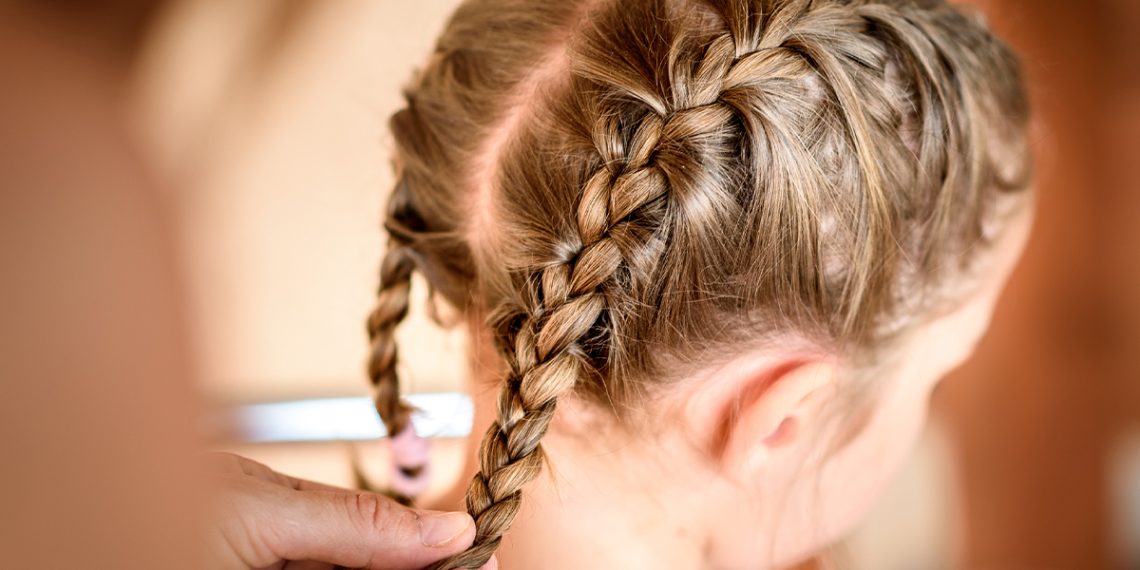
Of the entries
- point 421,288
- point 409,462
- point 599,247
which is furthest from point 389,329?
point 421,288

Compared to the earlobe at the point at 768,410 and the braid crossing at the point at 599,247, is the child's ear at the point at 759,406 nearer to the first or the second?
the earlobe at the point at 768,410

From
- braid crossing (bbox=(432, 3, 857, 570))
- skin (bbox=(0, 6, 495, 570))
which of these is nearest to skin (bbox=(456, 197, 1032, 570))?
braid crossing (bbox=(432, 3, 857, 570))

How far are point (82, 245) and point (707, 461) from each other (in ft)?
2.03

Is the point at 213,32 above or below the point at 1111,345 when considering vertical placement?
above

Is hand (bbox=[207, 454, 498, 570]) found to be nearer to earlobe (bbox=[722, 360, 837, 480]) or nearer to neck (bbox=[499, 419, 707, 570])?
neck (bbox=[499, 419, 707, 570])

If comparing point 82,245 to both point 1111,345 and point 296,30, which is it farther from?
Result: point 1111,345

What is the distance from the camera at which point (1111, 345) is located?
6.14 feet

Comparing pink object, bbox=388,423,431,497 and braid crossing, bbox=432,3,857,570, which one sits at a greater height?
braid crossing, bbox=432,3,857,570

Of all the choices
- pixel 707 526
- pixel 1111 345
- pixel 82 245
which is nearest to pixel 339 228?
pixel 707 526

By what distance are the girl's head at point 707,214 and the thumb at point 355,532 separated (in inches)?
1.0

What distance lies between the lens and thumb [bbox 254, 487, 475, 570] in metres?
0.60

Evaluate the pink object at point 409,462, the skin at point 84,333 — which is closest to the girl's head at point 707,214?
the pink object at point 409,462

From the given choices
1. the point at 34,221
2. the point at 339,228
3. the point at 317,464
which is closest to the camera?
the point at 34,221

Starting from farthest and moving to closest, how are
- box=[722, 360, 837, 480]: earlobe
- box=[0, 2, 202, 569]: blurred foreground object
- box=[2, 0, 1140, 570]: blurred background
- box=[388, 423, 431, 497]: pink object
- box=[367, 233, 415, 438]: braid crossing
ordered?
box=[2, 0, 1140, 570]: blurred background → box=[388, 423, 431, 497]: pink object → box=[367, 233, 415, 438]: braid crossing → box=[722, 360, 837, 480]: earlobe → box=[0, 2, 202, 569]: blurred foreground object
